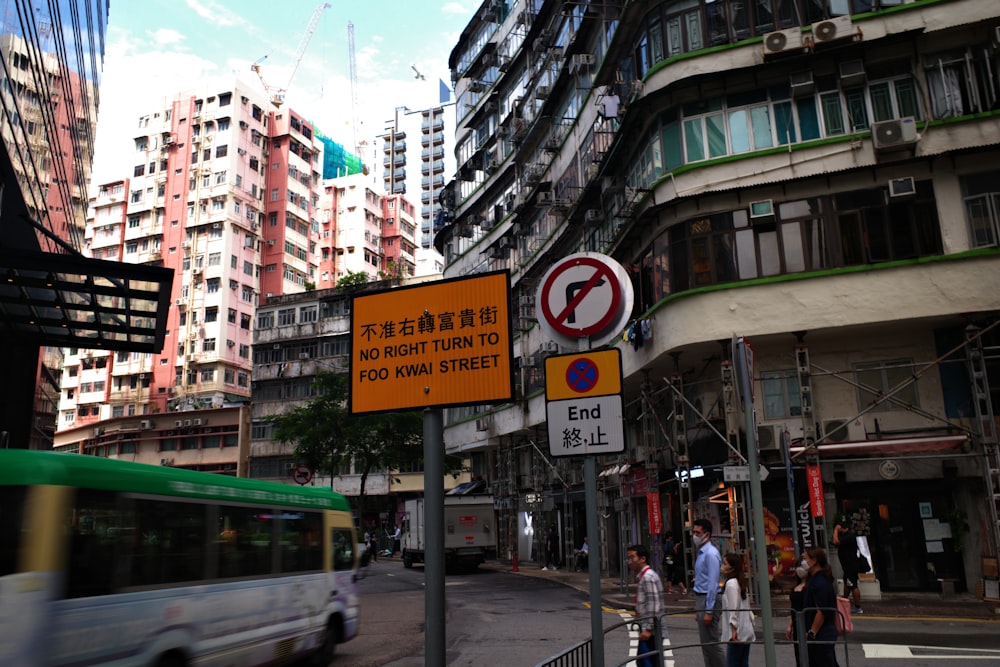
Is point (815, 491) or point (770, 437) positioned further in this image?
point (770, 437)

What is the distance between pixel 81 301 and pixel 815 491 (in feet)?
51.2

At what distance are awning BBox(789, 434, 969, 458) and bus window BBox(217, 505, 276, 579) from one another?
42.2 ft

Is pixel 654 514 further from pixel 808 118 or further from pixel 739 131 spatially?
pixel 808 118

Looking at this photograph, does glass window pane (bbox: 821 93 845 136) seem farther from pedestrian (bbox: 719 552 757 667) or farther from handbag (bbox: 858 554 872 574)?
pedestrian (bbox: 719 552 757 667)

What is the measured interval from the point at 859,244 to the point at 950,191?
90.9 inches

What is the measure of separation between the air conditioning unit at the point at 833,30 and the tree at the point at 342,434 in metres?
28.3

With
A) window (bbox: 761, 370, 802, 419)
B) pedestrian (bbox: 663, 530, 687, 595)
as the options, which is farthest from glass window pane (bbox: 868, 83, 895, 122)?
pedestrian (bbox: 663, 530, 687, 595)

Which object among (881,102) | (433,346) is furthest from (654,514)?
(433,346)

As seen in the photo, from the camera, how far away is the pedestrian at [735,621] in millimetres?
7953

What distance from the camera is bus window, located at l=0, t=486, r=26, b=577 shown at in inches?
269

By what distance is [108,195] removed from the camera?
8706 cm

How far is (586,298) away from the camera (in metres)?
5.35

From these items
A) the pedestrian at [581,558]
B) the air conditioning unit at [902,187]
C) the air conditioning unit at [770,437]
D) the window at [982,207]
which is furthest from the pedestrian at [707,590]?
the pedestrian at [581,558]

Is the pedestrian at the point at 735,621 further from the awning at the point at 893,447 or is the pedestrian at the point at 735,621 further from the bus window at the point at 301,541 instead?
the awning at the point at 893,447
